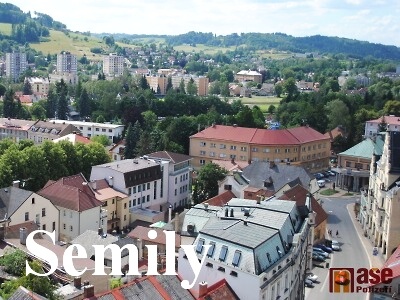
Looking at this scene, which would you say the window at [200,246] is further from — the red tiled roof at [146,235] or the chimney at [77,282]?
the red tiled roof at [146,235]

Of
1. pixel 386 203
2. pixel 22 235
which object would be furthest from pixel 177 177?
pixel 22 235

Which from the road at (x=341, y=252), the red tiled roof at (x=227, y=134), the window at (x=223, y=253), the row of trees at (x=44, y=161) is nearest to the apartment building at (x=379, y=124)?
the red tiled roof at (x=227, y=134)

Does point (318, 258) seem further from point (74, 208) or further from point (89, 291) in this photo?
point (89, 291)

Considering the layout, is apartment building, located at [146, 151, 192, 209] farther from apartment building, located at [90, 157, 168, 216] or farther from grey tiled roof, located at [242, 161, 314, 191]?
grey tiled roof, located at [242, 161, 314, 191]

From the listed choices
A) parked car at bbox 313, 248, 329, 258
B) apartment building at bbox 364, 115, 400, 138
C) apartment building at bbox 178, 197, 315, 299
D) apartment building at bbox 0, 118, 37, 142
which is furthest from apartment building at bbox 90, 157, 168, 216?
apartment building at bbox 364, 115, 400, 138

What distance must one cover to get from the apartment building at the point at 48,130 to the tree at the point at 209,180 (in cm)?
3733

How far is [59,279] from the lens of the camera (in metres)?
32.5

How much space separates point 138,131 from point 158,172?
2489 cm

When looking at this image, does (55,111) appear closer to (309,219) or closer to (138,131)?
(138,131)

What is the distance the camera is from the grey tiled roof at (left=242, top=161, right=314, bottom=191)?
60750 millimetres

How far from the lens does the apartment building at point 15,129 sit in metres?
99.0

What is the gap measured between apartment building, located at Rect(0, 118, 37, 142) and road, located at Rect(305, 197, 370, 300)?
5292cm

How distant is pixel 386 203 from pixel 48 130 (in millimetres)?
61313

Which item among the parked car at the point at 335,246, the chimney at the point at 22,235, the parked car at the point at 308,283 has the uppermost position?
the chimney at the point at 22,235
